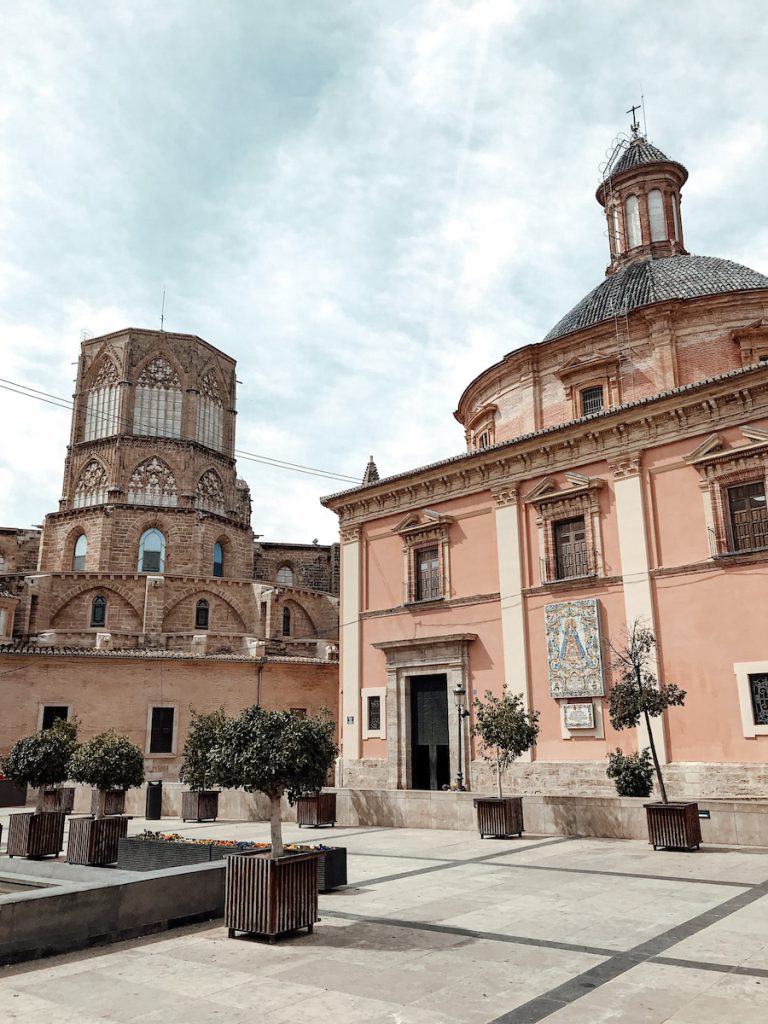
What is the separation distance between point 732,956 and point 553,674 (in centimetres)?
1366

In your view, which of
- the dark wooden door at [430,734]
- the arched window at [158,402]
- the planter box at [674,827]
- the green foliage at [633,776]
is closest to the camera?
the planter box at [674,827]

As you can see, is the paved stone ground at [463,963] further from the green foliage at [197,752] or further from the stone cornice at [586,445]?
the stone cornice at [586,445]

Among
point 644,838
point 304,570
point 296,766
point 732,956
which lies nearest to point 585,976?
point 732,956

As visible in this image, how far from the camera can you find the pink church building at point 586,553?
1812 cm

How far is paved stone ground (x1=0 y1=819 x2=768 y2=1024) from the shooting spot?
5758mm

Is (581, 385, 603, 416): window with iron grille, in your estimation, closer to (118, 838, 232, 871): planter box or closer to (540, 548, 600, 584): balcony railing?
(540, 548, 600, 584): balcony railing

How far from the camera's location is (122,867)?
439 inches

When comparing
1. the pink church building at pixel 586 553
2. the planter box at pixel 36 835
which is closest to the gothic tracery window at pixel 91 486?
the pink church building at pixel 586 553

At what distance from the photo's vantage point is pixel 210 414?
5341cm

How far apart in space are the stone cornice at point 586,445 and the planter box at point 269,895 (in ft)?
48.3

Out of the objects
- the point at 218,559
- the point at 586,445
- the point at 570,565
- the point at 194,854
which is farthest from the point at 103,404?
the point at 194,854

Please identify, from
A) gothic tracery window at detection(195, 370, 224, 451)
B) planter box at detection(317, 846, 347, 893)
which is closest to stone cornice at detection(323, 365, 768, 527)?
planter box at detection(317, 846, 347, 893)

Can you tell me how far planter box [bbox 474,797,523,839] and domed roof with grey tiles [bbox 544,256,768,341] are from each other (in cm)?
1498

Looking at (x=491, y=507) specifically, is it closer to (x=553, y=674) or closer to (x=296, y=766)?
(x=553, y=674)
